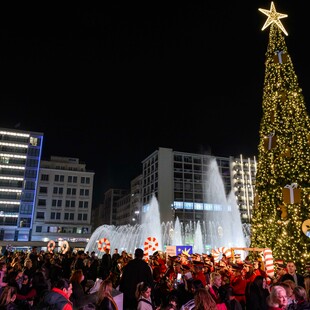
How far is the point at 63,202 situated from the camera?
81.9m

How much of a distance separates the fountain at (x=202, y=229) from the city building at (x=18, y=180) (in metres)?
17.9

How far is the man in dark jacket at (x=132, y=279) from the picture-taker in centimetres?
720

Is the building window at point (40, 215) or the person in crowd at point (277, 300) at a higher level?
the building window at point (40, 215)

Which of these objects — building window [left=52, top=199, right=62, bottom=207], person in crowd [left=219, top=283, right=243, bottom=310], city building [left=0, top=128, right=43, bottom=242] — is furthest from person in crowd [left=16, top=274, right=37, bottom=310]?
building window [left=52, top=199, right=62, bottom=207]

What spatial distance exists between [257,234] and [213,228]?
7497 centimetres

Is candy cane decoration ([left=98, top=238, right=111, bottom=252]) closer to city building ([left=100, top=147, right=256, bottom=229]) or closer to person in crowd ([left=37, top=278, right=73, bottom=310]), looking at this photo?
person in crowd ([left=37, top=278, right=73, bottom=310])

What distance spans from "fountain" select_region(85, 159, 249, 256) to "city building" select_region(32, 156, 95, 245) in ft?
20.1

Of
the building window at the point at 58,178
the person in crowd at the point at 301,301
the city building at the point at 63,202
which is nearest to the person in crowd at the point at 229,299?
the person in crowd at the point at 301,301

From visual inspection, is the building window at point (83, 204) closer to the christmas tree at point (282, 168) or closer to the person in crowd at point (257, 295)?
the christmas tree at point (282, 168)

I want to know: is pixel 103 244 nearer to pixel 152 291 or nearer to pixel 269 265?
pixel 269 265

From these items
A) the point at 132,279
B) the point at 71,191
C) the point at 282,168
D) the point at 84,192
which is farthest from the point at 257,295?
the point at 71,191

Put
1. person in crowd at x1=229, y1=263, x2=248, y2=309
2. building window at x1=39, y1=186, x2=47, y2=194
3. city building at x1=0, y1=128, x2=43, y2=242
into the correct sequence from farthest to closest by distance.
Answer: building window at x1=39, y1=186, x2=47, y2=194 < city building at x1=0, y1=128, x2=43, y2=242 < person in crowd at x1=229, y1=263, x2=248, y2=309

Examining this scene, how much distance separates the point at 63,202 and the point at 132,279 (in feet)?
259

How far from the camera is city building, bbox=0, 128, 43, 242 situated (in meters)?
72.9
